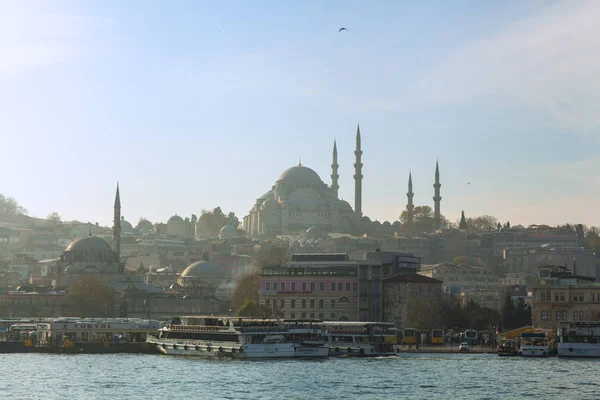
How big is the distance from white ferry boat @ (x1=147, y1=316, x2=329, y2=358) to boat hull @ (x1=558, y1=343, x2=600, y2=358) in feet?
39.8

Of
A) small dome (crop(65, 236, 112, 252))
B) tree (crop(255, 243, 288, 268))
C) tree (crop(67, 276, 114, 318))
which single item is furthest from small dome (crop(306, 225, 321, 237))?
tree (crop(67, 276, 114, 318))

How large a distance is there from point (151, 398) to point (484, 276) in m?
97.4

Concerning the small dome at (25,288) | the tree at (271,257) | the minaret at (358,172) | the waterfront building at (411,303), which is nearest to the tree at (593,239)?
the minaret at (358,172)

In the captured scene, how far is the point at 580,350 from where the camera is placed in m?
70.6

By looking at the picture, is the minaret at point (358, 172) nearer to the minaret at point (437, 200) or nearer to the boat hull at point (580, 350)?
the minaret at point (437, 200)

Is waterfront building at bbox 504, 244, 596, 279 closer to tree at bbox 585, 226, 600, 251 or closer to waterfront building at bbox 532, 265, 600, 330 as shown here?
tree at bbox 585, 226, 600, 251

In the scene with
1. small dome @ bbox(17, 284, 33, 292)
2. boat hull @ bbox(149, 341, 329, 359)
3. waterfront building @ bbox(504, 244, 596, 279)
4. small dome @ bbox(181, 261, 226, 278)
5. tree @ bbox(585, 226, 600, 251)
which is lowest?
boat hull @ bbox(149, 341, 329, 359)

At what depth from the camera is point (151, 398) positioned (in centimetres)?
5009

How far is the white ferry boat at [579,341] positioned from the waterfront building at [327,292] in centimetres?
1890

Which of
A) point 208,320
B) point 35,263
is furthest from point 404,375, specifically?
point 35,263

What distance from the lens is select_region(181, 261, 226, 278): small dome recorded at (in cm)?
14375

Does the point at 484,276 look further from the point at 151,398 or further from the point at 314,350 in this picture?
the point at 151,398

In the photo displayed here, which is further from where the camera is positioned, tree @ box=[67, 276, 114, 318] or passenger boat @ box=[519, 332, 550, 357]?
tree @ box=[67, 276, 114, 318]

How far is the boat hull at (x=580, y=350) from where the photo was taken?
2778 inches
